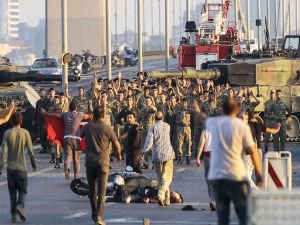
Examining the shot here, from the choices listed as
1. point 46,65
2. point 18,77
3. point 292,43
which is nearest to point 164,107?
point 18,77

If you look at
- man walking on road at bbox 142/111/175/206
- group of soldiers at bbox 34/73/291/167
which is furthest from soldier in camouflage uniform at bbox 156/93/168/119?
man walking on road at bbox 142/111/175/206

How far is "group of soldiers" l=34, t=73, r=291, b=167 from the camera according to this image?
105 ft

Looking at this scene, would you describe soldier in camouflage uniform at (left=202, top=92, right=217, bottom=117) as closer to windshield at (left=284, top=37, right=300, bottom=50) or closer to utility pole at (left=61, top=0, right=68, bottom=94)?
utility pole at (left=61, top=0, right=68, bottom=94)

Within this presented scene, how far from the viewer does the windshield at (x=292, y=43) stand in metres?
46.7

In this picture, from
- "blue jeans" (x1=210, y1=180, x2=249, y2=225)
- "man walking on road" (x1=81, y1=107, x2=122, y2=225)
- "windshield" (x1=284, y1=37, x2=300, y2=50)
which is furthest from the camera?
"windshield" (x1=284, y1=37, x2=300, y2=50)

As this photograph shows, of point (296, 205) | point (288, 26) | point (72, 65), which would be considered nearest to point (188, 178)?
point (296, 205)

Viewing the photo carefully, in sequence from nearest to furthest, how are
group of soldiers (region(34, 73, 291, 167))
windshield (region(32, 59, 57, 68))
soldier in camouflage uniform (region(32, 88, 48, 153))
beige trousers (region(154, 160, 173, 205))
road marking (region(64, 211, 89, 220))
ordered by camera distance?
road marking (region(64, 211, 89, 220)) < beige trousers (region(154, 160, 173, 205)) < group of soldiers (region(34, 73, 291, 167)) < soldier in camouflage uniform (region(32, 88, 48, 153)) < windshield (region(32, 59, 57, 68))

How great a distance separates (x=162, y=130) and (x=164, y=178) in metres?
0.86

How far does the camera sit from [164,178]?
22.2 meters

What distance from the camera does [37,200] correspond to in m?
23.7

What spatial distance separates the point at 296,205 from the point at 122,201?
35.1 feet

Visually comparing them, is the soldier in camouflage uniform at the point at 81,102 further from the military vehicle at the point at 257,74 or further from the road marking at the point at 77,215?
the road marking at the point at 77,215

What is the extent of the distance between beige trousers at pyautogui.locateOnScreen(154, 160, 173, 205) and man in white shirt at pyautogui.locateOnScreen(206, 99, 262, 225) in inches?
289

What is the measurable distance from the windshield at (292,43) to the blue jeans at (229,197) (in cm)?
3170
